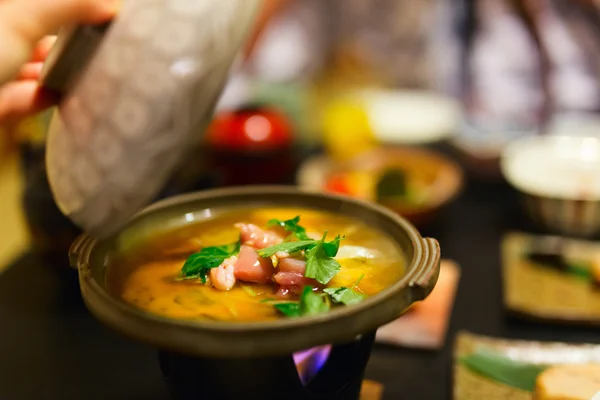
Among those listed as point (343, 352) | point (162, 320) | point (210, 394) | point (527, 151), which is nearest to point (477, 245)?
point (527, 151)

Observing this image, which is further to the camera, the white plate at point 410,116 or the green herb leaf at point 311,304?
the white plate at point 410,116

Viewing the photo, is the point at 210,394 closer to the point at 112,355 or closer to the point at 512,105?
the point at 112,355

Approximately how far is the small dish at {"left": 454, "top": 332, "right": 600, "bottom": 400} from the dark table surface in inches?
2.0

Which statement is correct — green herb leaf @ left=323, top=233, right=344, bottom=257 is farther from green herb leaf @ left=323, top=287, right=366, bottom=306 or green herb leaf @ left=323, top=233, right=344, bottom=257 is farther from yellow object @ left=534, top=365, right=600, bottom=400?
yellow object @ left=534, top=365, right=600, bottom=400

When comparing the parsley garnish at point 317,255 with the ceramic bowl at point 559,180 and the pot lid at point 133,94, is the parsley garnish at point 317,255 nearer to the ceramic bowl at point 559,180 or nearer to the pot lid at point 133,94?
the pot lid at point 133,94

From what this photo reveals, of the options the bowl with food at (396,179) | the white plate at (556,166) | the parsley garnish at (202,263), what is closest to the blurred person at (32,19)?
the parsley garnish at (202,263)

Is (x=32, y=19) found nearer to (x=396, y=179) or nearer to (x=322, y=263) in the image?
(x=322, y=263)

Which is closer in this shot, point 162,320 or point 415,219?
point 162,320

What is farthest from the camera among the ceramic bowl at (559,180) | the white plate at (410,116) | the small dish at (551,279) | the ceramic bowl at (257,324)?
the white plate at (410,116)

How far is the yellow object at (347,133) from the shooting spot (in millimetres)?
2475

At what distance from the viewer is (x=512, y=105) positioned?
496 cm

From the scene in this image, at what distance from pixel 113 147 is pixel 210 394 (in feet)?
1.41

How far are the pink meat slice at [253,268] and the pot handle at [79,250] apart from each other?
26 cm

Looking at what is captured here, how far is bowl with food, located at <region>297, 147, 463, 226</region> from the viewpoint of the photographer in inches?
78.4
